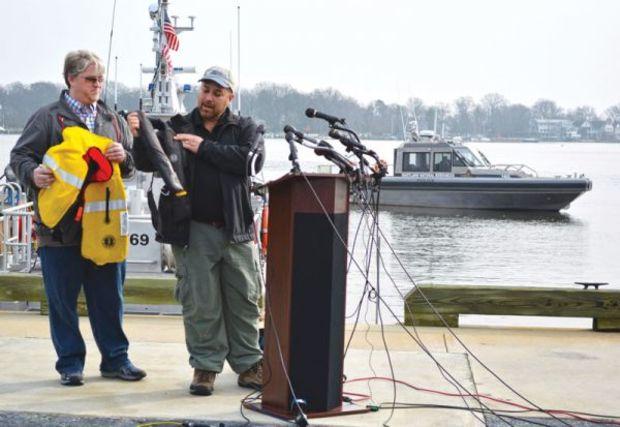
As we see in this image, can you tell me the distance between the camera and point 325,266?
568cm

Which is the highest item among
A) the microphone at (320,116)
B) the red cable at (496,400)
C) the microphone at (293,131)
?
the microphone at (320,116)

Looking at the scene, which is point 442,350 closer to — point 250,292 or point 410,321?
point 410,321

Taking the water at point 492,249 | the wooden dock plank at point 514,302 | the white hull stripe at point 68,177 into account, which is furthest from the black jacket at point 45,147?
the water at point 492,249

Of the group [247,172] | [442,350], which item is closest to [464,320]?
[442,350]

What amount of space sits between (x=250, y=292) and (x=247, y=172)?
694mm

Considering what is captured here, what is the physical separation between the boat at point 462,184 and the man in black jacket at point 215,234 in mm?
35066

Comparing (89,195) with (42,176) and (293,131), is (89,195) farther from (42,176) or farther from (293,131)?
(293,131)

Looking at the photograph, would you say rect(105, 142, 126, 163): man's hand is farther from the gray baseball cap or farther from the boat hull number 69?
the boat hull number 69

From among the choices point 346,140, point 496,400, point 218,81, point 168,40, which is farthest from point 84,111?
point 168,40

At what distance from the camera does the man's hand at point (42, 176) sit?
604 cm

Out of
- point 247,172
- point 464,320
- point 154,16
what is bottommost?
point 464,320

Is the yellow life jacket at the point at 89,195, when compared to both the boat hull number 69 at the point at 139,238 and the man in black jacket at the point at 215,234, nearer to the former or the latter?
the man in black jacket at the point at 215,234

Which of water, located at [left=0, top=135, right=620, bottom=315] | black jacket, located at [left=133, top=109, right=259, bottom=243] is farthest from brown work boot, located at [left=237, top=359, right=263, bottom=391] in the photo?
water, located at [left=0, top=135, right=620, bottom=315]

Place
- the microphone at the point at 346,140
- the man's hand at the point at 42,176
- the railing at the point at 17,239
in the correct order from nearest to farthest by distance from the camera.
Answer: the microphone at the point at 346,140 < the man's hand at the point at 42,176 < the railing at the point at 17,239
